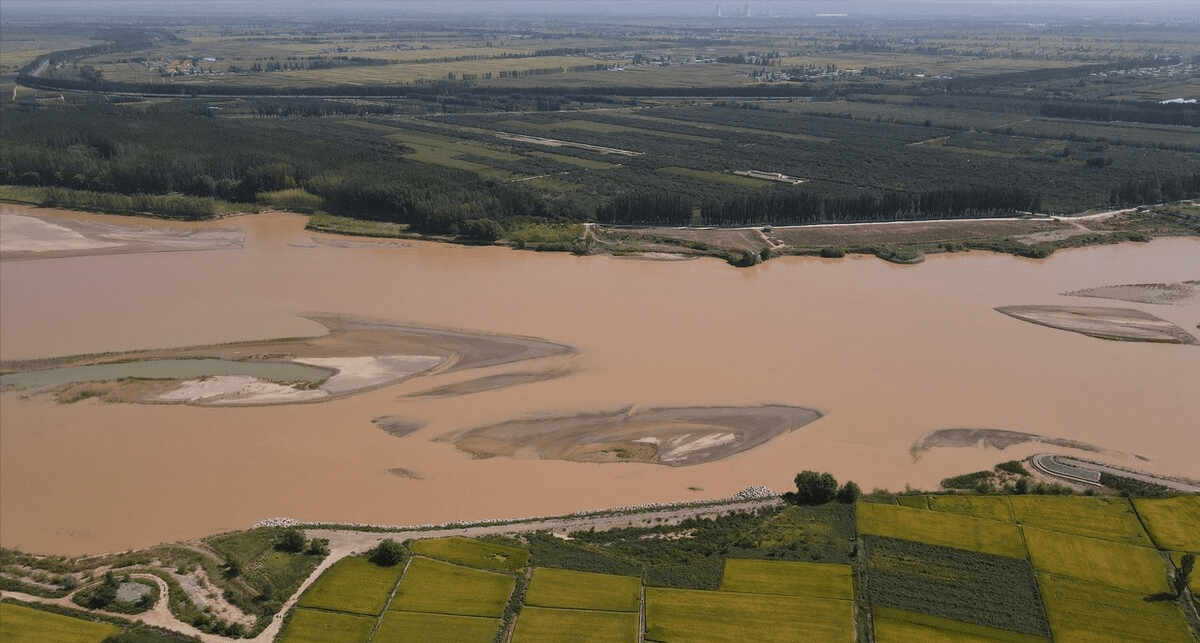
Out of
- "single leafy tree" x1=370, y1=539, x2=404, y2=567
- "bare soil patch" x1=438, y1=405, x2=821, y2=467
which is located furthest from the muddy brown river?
"single leafy tree" x1=370, y1=539, x2=404, y2=567

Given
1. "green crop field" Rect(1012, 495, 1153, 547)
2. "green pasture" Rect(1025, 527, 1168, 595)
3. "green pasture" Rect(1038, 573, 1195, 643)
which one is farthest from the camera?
"green crop field" Rect(1012, 495, 1153, 547)

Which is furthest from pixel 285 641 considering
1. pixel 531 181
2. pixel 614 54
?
pixel 614 54

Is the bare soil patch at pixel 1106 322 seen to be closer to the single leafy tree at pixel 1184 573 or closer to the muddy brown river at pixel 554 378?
the muddy brown river at pixel 554 378

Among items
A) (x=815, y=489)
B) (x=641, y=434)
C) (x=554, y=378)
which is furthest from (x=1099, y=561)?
(x=554, y=378)

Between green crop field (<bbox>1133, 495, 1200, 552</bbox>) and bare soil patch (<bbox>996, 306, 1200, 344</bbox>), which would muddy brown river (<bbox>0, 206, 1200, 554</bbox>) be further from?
green crop field (<bbox>1133, 495, 1200, 552</bbox>)

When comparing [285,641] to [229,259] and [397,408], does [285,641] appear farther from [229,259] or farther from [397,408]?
[229,259]

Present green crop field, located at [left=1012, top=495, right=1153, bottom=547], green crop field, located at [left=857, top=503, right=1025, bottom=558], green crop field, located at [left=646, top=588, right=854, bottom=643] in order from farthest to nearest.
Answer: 1. green crop field, located at [left=1012, top=495, right=1153, bottom=547]
2. green crop field, located at [left=857, top=503, right=1025, bottom=558]
3. green crop field, located at [left=646, top=588, right=854, bottom=643]

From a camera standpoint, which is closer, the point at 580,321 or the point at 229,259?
the point at 580,321
